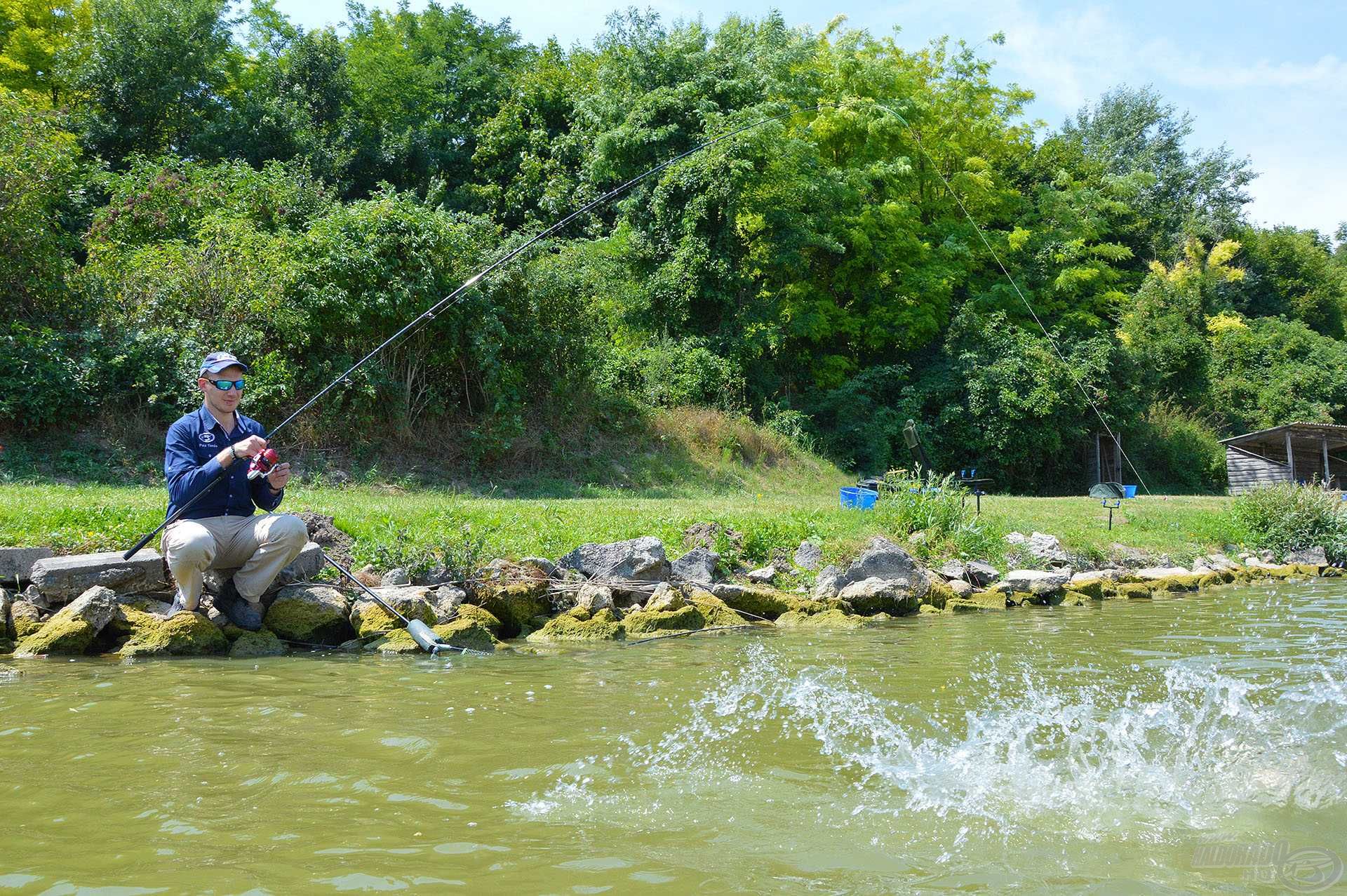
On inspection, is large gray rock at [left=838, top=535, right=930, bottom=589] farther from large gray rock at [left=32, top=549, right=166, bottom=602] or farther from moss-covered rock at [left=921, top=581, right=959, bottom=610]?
large gray rock at [left=32, top=549, right=166, bottom=602]

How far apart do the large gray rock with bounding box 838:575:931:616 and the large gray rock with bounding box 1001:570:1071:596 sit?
1.93 metres

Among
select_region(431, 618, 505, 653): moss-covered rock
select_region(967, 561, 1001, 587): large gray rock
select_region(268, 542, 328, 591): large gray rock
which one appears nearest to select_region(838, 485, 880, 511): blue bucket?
select_region(967, 561, 1001, 587): large gray rock

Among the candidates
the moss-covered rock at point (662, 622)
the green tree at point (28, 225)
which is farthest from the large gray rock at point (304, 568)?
the green tree at point (28, 225)

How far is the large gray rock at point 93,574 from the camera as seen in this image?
7.37 m

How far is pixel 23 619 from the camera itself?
282 inches

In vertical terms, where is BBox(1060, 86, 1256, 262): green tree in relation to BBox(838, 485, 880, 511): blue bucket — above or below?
above

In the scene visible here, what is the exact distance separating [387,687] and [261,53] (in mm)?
31341

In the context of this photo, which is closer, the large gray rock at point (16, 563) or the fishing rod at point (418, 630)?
the fishing rod at point (418, 630)

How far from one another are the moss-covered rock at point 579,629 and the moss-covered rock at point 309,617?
61.2 inches

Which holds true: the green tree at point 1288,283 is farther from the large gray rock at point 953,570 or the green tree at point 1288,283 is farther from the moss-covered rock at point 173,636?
the moss-covered rock at point 173,636

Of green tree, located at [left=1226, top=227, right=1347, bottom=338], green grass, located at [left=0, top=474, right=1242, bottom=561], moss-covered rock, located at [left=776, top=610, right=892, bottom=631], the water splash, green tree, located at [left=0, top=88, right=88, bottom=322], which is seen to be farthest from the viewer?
green tree, located at [left=1226, top=227, right=1347, bottom=338]

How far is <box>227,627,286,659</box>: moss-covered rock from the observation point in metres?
7.19

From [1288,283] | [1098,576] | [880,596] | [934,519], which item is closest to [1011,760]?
[880,596]

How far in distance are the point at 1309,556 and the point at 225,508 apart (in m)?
16.4
